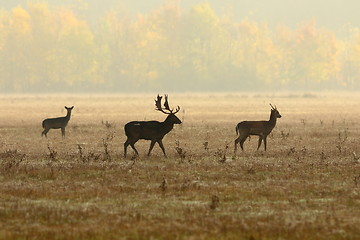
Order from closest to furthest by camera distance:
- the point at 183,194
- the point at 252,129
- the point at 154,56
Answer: the point at 183,194
the point at 252,129
the point at 154,56

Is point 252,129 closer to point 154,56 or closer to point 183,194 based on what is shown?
point 183,194

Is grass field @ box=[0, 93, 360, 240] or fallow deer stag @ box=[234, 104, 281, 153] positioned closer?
grass field @ box=[0, 93, 360, 240]

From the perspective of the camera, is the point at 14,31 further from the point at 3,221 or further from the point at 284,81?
the point at 3,221

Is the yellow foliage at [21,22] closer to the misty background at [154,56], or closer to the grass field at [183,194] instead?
the misty background at [154,56]

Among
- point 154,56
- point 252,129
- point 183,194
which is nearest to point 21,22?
point 154,56

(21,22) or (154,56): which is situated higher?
(21,22)

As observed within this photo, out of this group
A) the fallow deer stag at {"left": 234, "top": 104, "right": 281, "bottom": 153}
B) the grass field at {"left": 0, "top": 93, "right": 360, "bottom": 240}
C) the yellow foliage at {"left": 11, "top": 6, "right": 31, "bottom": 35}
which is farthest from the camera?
the yellow foliage at {"left": 11, "top": 6, "right": 31, "bottom": 35}

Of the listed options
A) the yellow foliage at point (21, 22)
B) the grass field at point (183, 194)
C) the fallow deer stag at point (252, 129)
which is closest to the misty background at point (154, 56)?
the yellow foliage at point (21, 22)

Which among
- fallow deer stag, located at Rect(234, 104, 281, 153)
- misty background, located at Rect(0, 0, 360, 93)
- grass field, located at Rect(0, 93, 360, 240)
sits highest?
misty background, located at Rect(0, 0, 360, 93)

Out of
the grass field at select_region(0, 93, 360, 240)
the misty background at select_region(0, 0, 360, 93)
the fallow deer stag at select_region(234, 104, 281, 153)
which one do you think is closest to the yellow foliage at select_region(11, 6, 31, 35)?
the misty background at select_region(0, 0, 360, 93)

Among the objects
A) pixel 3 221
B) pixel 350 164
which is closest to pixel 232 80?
pixel 350 164

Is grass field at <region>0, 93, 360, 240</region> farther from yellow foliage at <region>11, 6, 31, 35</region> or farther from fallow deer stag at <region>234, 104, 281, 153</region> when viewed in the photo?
yellow foliage at <region>11, 6, 31, 35</region>

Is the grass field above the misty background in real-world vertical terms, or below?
below

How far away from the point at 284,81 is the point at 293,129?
90.3m
